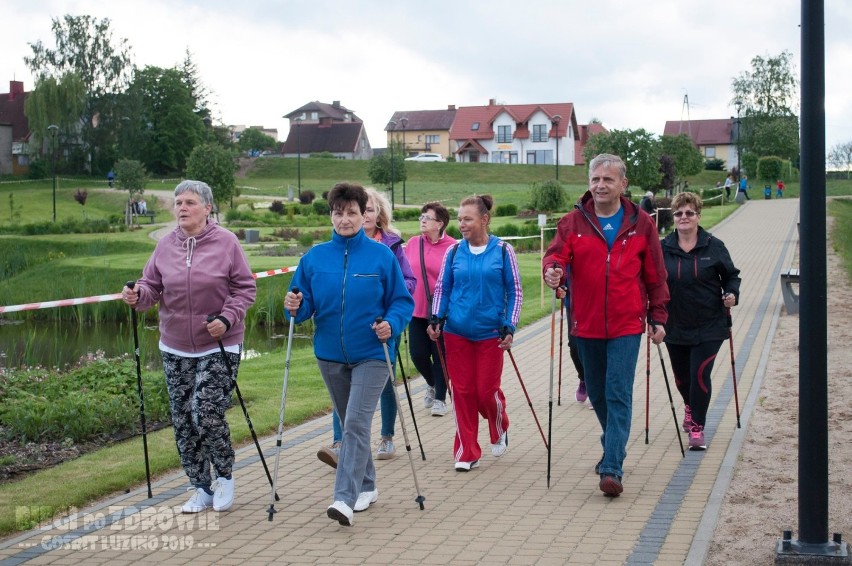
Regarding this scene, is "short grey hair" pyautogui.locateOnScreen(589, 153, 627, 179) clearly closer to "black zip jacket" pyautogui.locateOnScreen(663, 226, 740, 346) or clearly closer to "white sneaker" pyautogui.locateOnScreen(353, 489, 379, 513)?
"black zip jacket" pyautogui.locateOnScreen(663, 226, 740, 346)

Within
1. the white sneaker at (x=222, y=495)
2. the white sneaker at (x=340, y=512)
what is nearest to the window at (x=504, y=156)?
the white sneaker at (x=222, y=495)

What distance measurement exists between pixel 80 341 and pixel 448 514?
14816 millimetres

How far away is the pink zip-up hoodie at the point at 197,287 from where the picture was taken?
6.48 metres

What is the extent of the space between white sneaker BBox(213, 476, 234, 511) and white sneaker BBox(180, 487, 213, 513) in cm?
7

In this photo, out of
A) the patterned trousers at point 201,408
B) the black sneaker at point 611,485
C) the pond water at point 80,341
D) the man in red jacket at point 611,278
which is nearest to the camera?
the patterned trousers at point 201,408

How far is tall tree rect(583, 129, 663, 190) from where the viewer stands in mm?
44344

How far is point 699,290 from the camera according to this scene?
27.3 feet

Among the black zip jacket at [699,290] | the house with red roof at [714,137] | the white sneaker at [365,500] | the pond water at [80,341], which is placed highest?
the house with red roof at [714,137]

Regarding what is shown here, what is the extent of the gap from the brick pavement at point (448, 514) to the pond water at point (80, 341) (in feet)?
23.9

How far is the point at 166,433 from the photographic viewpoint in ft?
29.6

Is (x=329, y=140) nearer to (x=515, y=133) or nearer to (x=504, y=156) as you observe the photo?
(x=504, y=156)

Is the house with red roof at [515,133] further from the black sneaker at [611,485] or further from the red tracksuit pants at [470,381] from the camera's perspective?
the black sneaker at [611,485]

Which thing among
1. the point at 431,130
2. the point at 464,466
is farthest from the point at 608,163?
the point at 431,130

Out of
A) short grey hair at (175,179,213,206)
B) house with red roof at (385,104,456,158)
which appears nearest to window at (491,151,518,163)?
house with red roof at (385,104,456,158)
